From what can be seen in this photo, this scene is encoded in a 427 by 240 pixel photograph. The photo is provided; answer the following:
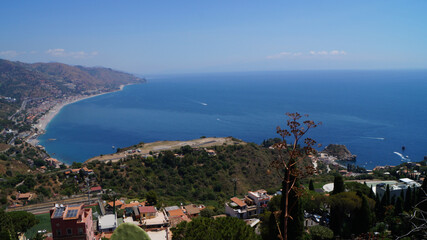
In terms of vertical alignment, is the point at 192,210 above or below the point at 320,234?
below

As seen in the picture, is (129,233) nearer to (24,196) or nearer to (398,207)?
(398,207)

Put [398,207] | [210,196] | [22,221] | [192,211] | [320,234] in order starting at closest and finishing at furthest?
[320,234] → [22,221] → [398,207] → [192,211] → [210,196]

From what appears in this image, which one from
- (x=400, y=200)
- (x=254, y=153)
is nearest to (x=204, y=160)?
(x=254, y=153)

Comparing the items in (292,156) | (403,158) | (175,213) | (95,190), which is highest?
(292,156)

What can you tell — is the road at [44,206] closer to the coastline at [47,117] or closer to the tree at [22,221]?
the tree at [22,221]

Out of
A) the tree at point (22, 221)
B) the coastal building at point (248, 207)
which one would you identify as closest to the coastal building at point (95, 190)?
the tree at point (22, 221)

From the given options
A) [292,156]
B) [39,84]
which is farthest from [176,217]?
[39,84]

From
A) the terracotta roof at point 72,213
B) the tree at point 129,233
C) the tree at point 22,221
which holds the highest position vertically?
the tree at point 129,233

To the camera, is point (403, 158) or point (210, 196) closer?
point (210, 196)

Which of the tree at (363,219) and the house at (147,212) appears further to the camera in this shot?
the house at (147,212)
